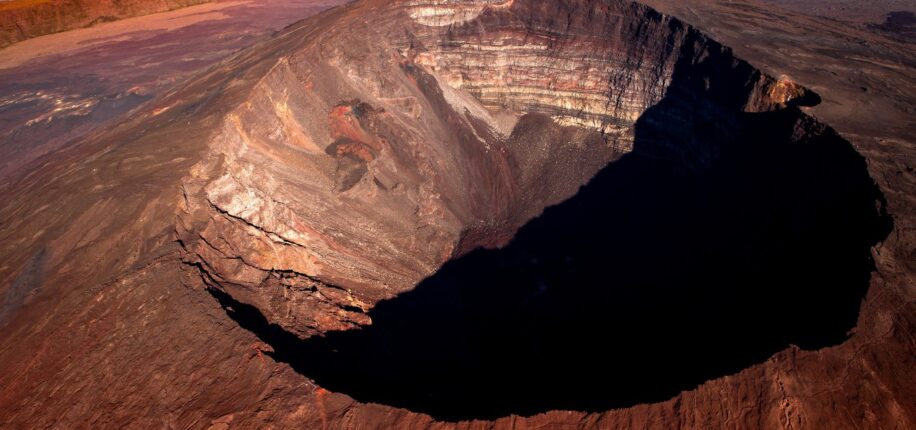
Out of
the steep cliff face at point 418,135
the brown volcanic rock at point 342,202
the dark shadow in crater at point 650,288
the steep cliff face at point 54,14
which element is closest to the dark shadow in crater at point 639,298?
the dark shadow in crater at point 650,288

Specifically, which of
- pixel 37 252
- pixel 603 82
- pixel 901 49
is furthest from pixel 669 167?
pixel 37 252

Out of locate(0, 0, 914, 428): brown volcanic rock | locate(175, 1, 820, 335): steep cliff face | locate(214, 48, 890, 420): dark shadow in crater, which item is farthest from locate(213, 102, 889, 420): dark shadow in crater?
locate(175, 1, 820, 335): steep cliff face

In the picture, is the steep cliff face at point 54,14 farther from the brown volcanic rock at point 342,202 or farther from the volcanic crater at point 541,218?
the volcanic crater at point 541,218

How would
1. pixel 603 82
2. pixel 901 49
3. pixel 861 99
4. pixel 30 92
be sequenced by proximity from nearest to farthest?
pixel 861 99, pixel 901 49, pixel 603 82, pixel 30 92

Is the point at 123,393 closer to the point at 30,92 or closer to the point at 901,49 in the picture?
the point at 901,49

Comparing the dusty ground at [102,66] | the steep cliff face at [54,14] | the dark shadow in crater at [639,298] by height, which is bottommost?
the dark shadow in crater at [639,298]
